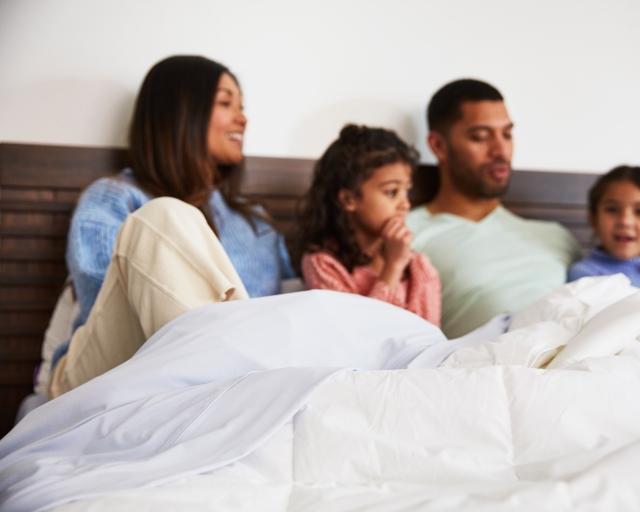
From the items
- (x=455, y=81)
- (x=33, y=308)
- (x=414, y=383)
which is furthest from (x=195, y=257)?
(x=455, y=81)

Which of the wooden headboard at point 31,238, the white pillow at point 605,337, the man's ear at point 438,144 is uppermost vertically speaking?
the man's ear at point 438,144

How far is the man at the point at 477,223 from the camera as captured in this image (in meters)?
1.85

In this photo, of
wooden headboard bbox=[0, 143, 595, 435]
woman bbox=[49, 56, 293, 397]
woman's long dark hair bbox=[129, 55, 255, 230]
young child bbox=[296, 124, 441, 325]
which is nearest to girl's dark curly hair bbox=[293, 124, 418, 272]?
young child bbox=[296, 124, 441, 325]

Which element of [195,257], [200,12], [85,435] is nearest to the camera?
[85,435]

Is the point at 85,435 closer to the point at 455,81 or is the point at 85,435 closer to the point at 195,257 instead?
the point at 195,257

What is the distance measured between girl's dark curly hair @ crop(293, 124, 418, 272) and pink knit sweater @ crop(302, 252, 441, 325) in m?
0.04

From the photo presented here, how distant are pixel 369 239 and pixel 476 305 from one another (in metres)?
0.28

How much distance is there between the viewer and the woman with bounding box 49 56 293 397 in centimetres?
126

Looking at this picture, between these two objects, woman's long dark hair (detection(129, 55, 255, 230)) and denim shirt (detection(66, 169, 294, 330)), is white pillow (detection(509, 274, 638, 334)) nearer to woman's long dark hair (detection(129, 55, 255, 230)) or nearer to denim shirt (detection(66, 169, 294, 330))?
denim shirt (detection(66, 169, 294, 330))

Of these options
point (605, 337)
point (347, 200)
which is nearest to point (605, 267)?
point (347, 200)

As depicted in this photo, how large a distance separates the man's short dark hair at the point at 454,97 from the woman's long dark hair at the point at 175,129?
581mm

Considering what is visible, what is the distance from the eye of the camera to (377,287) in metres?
1.65

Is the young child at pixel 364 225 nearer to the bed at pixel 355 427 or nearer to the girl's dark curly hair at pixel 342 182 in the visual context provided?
the girl's dark curly hair at pixel 342 182

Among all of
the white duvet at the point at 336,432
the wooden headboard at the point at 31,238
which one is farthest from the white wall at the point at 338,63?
the white duvet at the point at 336,432
